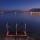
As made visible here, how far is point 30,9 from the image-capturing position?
4.23ft

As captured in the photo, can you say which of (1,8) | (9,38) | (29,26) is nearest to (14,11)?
(1,8)

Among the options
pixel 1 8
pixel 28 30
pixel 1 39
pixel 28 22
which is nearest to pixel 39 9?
pixel 28 22

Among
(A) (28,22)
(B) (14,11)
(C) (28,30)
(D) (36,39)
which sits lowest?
(D) (36,39)

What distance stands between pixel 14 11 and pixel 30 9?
10.3 inches

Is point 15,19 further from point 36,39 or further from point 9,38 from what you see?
point 36,39

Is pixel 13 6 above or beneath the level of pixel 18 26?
above

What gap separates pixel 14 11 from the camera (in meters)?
1.30

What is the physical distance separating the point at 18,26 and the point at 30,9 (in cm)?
34

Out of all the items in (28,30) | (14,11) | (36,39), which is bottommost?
(36,39)

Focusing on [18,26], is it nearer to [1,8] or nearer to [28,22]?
[28,22]

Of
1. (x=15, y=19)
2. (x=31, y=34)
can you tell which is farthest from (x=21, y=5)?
(x=31, y=34)

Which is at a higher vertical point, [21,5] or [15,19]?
[21,5]

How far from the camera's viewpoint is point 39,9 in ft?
4.22

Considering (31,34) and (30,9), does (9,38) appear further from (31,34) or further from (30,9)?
(30,9)
